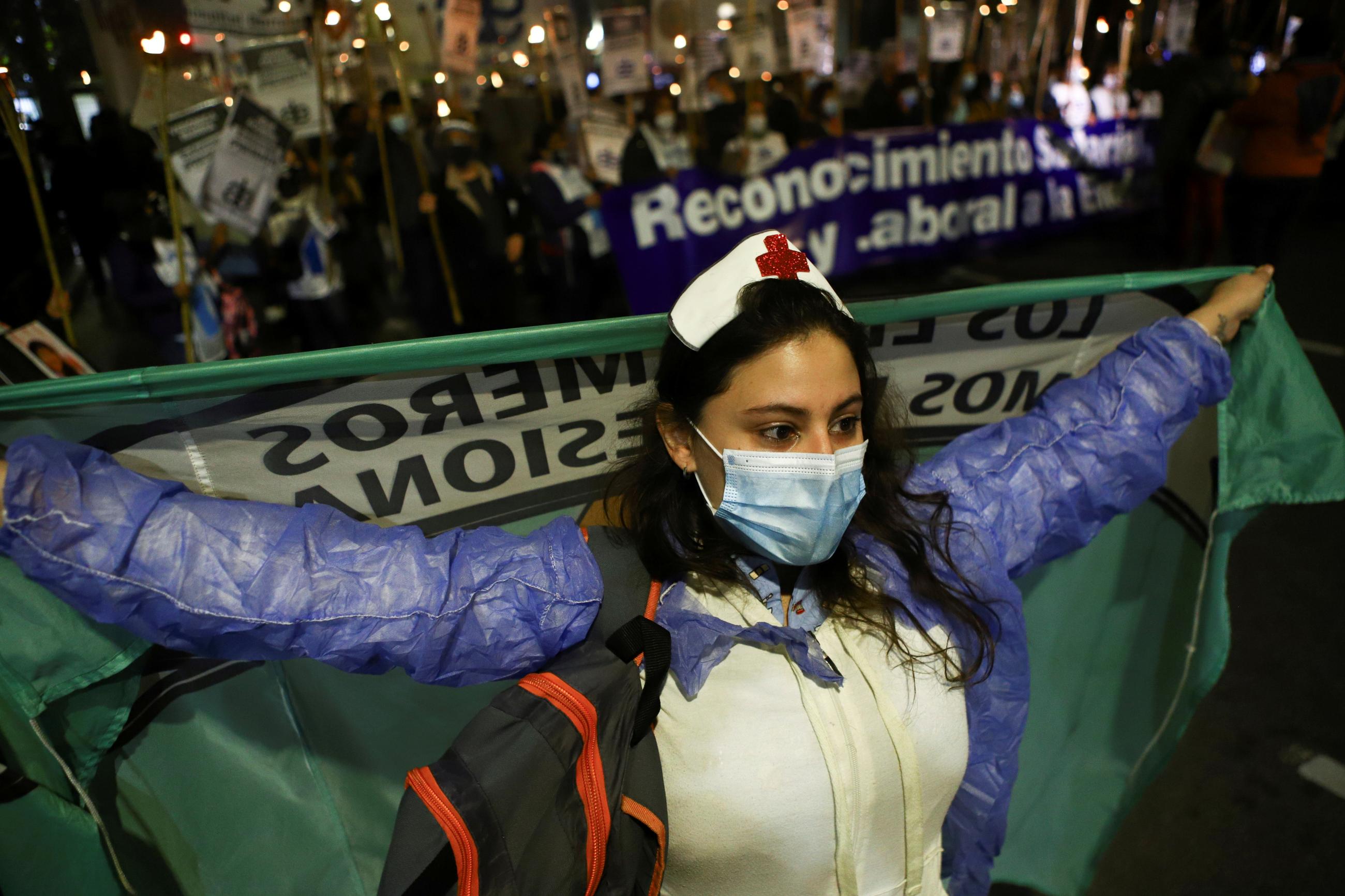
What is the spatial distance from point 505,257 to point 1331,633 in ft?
17.9

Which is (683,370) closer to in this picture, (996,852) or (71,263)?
(996,852)

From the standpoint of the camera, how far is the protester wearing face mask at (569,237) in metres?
6.51

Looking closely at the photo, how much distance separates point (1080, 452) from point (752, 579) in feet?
2.44

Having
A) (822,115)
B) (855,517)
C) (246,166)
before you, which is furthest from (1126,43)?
(855,517)

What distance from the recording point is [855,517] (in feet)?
5.29

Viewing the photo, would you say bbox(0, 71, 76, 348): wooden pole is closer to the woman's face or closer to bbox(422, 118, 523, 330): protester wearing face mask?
the woman's face

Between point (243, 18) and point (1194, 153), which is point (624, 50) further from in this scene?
point (1194, 153)

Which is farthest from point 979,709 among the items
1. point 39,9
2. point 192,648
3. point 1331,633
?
point 39,9

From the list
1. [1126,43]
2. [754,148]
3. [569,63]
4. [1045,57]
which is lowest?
[754,148]

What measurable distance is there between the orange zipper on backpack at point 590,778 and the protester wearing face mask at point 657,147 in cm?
544

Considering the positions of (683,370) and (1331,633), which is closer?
(683,370)

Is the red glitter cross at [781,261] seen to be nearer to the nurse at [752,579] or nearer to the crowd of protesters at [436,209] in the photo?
the nurse at [752,579]

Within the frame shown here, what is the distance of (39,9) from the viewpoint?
5.63m

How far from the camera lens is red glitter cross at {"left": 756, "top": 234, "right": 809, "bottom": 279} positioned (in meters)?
1.42
